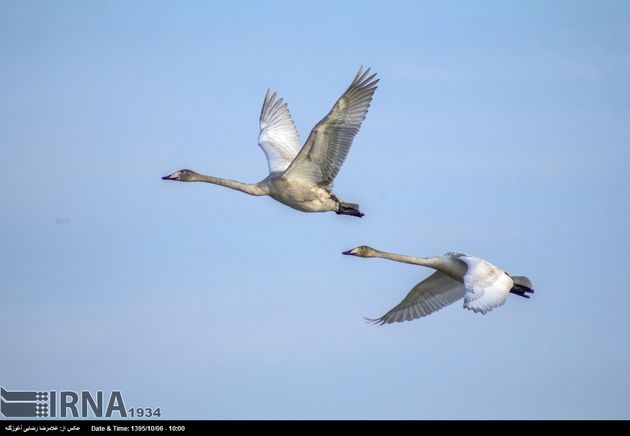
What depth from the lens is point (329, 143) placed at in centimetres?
2653

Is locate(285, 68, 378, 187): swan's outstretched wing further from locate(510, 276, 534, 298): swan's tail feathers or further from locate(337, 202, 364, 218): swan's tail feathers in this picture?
locate(510, 276, 534, 298): swan's tail feathers

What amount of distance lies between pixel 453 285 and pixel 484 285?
3059mm

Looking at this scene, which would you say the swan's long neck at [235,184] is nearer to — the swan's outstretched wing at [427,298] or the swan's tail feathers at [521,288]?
the swan's outstretched wing at [427,298]

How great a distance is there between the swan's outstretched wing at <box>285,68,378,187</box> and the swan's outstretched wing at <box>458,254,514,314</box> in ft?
9.45

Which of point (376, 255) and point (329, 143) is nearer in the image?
point (329, 143)

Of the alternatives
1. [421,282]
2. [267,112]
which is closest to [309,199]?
[421,282]

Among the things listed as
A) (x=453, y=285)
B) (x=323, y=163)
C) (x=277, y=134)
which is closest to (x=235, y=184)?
(x=323, y=163)

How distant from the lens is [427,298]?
92.4 ft

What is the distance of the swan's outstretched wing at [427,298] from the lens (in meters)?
27.9

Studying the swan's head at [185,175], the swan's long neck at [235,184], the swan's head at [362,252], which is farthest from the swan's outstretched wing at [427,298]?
the swan's head at [185,175]

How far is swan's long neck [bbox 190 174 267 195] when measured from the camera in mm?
27672
